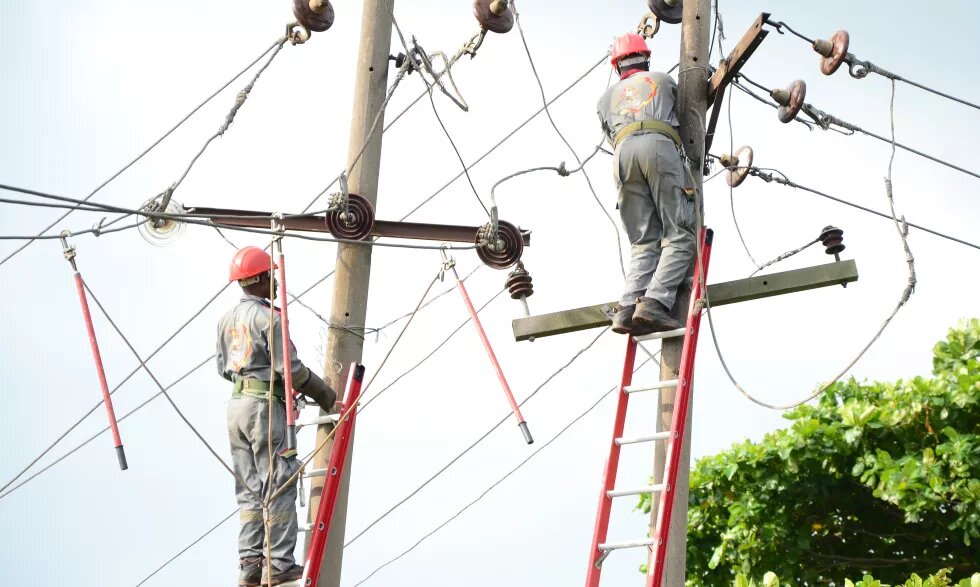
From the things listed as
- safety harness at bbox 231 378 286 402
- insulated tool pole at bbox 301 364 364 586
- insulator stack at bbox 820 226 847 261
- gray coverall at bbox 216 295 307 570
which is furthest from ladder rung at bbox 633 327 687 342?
safety harness at bbox 231 378 286 402

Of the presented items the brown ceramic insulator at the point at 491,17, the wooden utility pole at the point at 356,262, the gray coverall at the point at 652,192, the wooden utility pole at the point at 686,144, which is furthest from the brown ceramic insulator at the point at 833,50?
the wooden utility pole at the point at 356,262

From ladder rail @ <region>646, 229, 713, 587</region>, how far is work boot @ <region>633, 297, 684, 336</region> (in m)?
A: 0.13

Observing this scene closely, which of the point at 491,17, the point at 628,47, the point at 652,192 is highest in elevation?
the point at 491,17

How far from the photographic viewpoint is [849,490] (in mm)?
12570

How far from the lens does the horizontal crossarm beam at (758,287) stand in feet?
26.7

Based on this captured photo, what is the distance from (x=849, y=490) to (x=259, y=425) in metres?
6.51

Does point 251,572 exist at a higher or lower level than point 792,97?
lower

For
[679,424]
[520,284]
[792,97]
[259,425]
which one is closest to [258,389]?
[259,425]

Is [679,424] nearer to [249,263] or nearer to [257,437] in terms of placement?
[257,437]

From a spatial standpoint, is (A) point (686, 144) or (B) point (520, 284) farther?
(B) point (520, 284)

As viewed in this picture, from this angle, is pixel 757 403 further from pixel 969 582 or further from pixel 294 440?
pixel 969 582

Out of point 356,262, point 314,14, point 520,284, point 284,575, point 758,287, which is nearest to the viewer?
point 284,575

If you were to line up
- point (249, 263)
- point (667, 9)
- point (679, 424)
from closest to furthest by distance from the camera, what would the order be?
point (679, 424)
point (249, 263)
point (667, 9)

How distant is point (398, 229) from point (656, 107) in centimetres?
187
